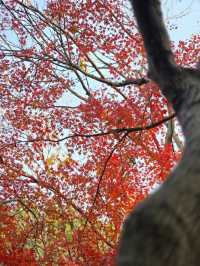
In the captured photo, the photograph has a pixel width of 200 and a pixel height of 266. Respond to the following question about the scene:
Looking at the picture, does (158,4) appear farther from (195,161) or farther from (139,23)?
(195,161)

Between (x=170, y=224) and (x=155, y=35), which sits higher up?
(x=155, y=35)

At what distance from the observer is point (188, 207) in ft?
5.79

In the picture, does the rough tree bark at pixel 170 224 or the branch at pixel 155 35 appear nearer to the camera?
the rough tree bark at pixel 170 224

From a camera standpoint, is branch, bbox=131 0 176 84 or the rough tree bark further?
branch, bbox=131 0 176 84

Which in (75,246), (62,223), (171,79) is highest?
(62,223)

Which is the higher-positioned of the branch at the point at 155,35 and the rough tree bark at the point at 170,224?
the branch at the point at 155,35

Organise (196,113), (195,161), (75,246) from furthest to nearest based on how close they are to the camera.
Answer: (75,246)
(196,113)
(195,161)

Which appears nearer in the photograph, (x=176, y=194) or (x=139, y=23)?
(x=176, y=194)

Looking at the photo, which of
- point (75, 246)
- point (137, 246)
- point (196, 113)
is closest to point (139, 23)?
point (196, 113)

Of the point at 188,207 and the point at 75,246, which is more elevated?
the point at 75,246

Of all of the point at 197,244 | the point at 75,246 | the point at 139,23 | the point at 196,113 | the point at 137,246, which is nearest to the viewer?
the point at 137,246

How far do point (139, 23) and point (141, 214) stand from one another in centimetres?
206

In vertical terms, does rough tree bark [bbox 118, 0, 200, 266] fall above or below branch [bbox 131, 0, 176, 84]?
below

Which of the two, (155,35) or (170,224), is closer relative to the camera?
(170,224)
